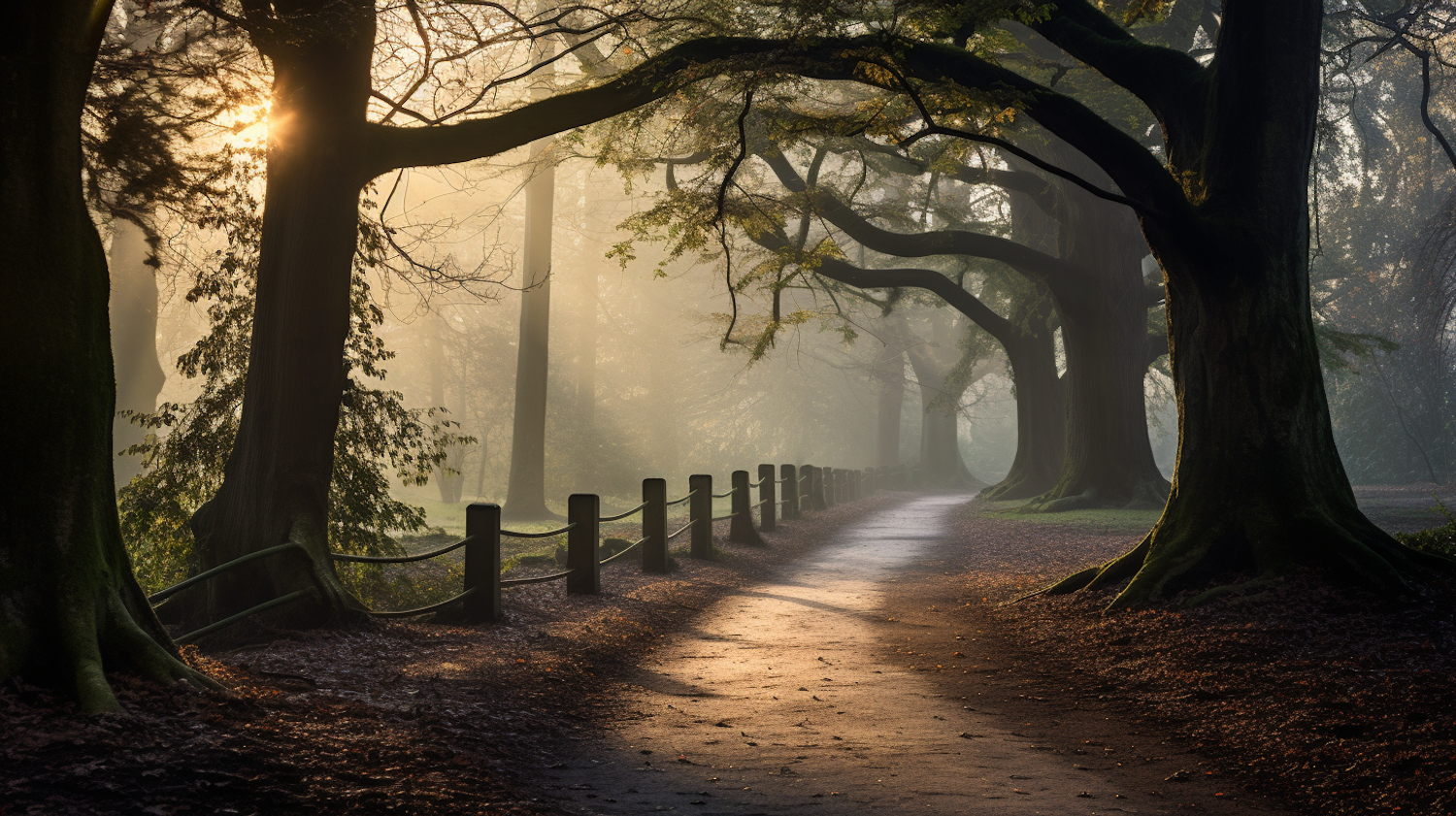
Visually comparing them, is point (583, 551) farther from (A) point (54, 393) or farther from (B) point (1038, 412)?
(B) point (1038, 412)

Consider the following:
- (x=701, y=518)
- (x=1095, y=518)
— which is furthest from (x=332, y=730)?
(x=1095, y=518)

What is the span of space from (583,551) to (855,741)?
204 inches

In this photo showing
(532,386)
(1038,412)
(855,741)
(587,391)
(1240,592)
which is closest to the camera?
(855,741)

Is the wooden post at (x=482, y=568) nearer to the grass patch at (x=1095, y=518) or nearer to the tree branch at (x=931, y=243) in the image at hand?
the grass patch at (x=1095, y=518)

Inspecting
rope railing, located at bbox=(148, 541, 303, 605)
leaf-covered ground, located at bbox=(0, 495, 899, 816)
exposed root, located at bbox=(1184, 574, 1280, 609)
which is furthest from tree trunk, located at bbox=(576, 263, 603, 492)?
exposed root, located at bbox=(1184, 574, 1280, 609)

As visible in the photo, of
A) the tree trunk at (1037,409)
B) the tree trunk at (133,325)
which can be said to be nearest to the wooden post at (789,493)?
the tree trunk at (1037,409)

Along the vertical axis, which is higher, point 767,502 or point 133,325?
point 133,325

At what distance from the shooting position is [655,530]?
38.7ft

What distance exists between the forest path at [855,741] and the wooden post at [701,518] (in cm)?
470

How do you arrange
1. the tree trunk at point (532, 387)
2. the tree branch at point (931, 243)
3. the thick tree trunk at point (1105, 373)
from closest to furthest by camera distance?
the tree branch at point (931, 243), the thick tree trunk at point (1105, 373), the tree trunk at point (532, 387)

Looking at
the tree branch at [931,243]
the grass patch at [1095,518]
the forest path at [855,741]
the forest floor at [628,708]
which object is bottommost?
the forest path at [855,741]

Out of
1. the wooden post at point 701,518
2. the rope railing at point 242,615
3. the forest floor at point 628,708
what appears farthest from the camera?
the wooden post at point 701,518

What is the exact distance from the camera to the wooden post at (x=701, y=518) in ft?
44.0

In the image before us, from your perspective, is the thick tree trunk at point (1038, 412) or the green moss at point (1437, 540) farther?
the thick tree trunk at point (1038, 412)
